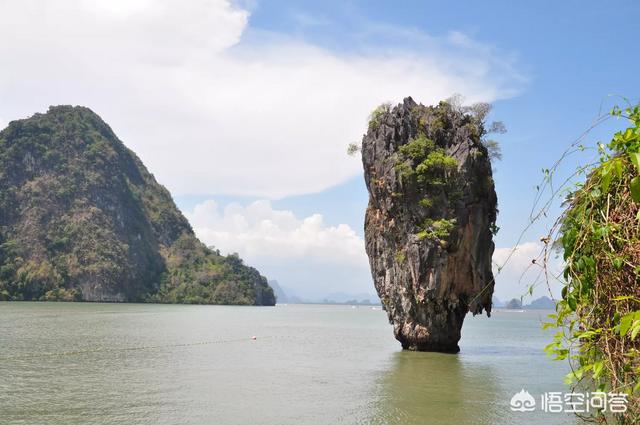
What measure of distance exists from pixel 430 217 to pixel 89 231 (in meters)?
106

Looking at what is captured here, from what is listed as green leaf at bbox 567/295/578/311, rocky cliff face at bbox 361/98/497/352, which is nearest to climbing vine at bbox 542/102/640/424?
green leaf at bbox 567/295/578/311

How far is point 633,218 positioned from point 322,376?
60.9 feet

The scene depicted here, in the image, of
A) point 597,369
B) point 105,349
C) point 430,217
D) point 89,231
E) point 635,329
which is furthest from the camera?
point 89,231

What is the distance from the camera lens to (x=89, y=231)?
115625mm

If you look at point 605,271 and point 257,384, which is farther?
point 257,384

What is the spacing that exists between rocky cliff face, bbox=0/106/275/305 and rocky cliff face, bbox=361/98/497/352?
3528 inches

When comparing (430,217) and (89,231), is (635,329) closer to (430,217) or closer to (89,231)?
(430,217)

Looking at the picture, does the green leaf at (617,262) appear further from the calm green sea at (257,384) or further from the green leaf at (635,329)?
the calm green sea at (257,384)

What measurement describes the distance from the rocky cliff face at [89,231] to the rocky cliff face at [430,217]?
8961 cm

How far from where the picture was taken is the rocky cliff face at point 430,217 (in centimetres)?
2416

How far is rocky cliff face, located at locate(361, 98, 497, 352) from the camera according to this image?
2416 cm

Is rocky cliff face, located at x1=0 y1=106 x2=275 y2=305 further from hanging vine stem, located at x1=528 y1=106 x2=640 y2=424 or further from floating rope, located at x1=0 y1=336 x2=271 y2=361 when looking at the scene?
hanging vine stem, located at x1=528 y1=106 x2=640 y2=424

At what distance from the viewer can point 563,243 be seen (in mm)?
2820

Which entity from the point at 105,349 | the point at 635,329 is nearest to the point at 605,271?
the point at 635,329
